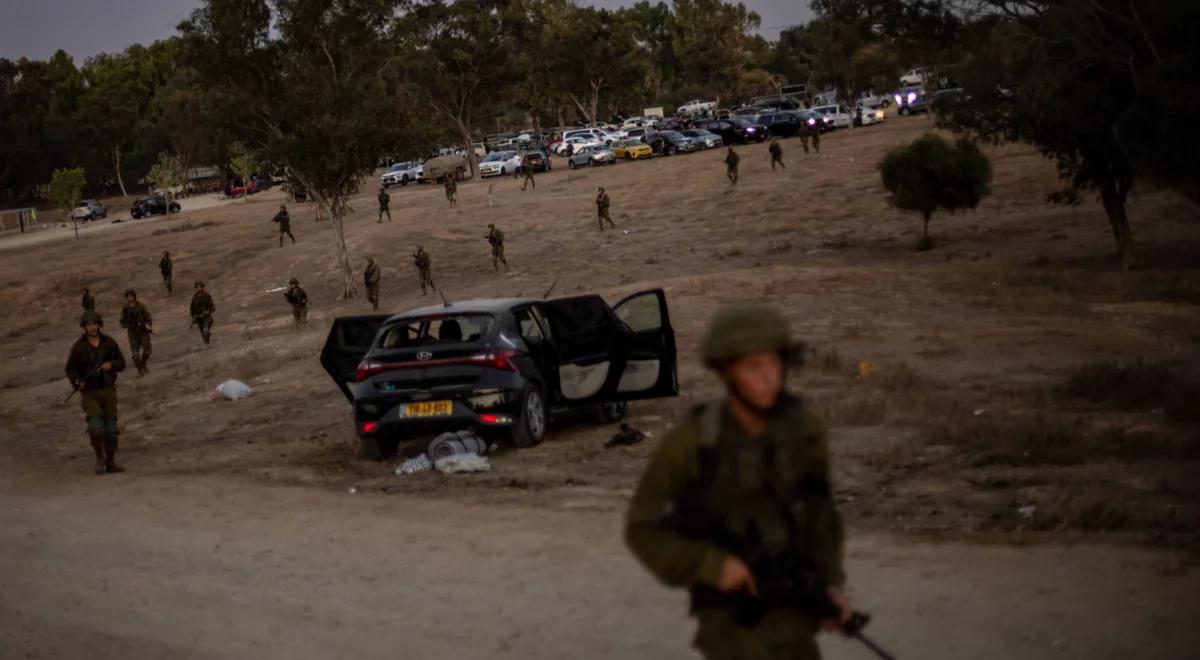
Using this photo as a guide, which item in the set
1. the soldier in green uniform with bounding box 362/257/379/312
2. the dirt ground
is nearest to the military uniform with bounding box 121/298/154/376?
the dirt ground

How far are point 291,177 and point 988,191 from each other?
16.8m

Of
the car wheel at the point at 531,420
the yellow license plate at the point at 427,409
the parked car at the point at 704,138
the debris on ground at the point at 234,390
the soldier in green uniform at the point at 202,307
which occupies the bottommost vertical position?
the debris on ground at the point at 234,390

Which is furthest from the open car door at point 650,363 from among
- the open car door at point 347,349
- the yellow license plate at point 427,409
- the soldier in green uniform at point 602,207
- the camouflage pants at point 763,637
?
the soldier in green uniform at point 602,207

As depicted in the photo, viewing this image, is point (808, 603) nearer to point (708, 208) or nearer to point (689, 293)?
point (689, 293)

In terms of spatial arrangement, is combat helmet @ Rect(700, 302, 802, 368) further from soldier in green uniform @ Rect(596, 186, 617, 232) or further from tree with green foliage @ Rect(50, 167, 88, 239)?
tree with green foliage @ Rect(50, 167, 88, 239)

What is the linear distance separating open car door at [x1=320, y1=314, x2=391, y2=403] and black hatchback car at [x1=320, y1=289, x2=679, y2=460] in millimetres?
303

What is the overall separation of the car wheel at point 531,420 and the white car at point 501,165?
62272mm

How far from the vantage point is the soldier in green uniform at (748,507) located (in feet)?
11.5

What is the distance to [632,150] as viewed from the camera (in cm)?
7450

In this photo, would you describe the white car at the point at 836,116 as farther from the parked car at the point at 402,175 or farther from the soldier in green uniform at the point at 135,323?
the soldier in green uniform at the point at 135,323

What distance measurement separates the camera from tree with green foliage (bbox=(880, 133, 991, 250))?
107 ft

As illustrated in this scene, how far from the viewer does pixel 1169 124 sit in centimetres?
1958

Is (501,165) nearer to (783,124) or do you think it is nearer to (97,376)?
(783,124)

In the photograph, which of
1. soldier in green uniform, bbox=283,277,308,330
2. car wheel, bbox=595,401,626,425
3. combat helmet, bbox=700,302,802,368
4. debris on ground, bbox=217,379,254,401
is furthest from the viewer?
soldier in green uniform, bbox=283,277,308,330
